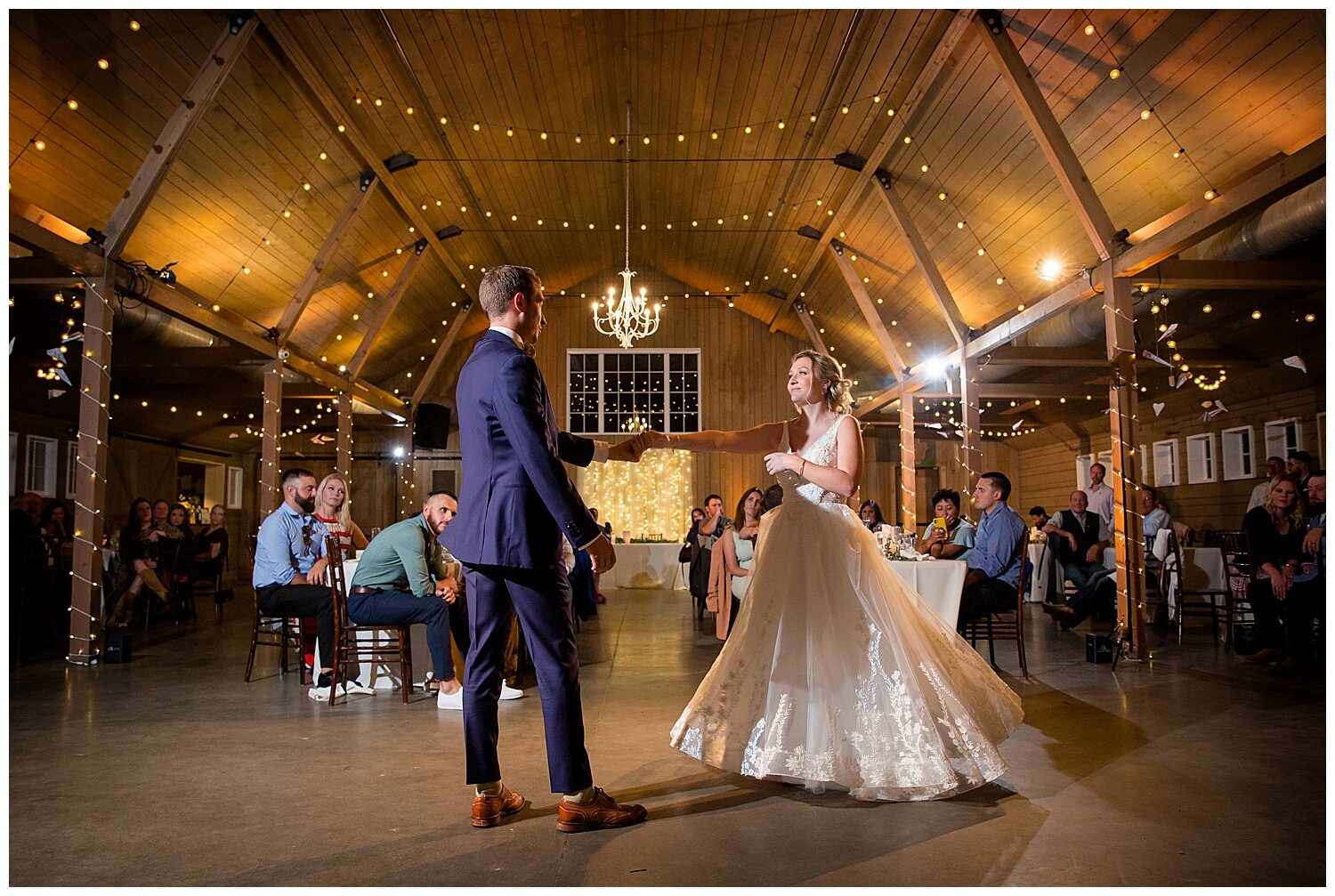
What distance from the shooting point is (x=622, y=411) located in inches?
659

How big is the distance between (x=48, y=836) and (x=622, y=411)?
1438 centimetres

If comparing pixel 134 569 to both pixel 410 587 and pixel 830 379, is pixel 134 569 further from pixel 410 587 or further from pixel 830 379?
pixel 830 379

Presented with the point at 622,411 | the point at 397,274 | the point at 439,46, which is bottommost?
the point at 622,411

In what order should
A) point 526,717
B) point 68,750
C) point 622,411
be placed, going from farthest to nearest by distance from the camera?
point 622,411
point 526,717
point 68,750

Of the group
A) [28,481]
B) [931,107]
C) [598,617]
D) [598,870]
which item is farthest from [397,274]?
[598,870]

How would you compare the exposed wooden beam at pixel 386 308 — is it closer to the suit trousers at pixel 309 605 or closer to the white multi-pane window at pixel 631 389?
the white multi-pane window at pixel 631 389

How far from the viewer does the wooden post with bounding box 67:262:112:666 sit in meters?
6.08

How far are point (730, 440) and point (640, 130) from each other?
26.6 ft

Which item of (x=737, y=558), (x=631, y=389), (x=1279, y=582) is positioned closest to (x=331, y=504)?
(x=737, y=558)

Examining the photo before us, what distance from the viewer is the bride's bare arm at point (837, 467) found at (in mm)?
2980

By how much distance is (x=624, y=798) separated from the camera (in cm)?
287

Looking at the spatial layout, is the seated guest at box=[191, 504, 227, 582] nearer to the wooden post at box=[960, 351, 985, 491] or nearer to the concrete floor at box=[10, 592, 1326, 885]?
the concrete floor at box=[10, 592, 1326, 885]

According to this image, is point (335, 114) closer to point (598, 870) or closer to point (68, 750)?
point (68, 750)

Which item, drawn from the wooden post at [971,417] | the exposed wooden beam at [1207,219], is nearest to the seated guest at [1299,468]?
the exposed wooden beam at [1207,219]
